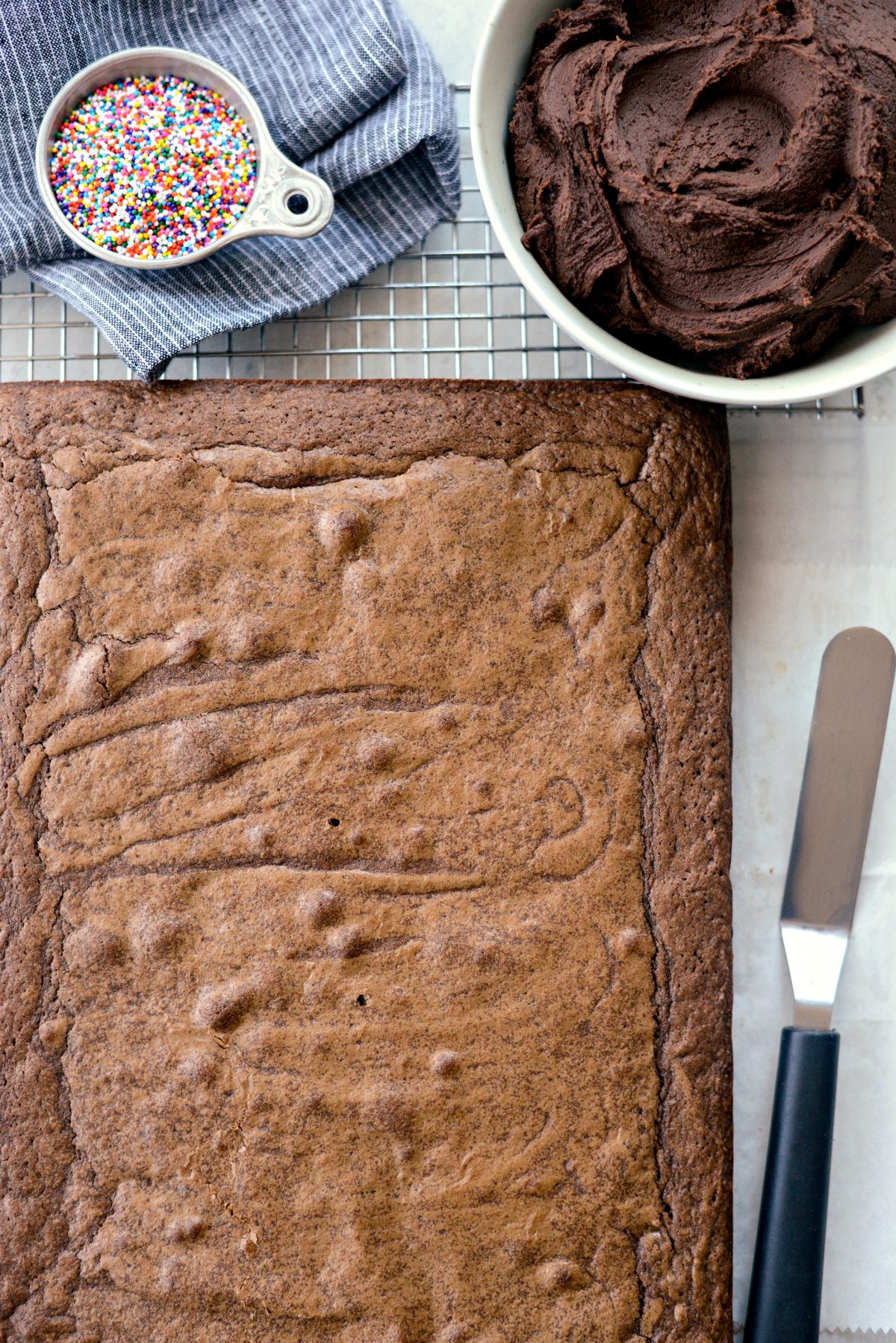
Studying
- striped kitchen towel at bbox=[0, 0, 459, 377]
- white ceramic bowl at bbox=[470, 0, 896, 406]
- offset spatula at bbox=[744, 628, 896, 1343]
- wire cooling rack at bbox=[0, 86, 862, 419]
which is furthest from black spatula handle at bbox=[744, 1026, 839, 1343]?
striped kitchen towel at bbox=[0, 0, 459, 377]

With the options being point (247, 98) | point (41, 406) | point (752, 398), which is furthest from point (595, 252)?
point (41, 406)

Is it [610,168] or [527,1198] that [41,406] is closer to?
[610,168]

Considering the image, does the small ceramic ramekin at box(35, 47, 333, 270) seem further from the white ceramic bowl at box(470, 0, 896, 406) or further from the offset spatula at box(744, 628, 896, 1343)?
the offset spatula at box(744, 628, 896, 1343)

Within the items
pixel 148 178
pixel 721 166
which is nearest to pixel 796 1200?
pixel 721 166

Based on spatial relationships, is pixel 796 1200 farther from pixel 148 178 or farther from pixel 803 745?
pixel 148 178

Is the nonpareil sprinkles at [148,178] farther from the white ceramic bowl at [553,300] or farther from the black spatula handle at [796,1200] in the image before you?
the black spatula handle at [796,1200]

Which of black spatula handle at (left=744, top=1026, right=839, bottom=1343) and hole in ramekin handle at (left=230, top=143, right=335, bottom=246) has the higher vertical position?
hole in ramekin handle at (left=230, top=143, right=335, bottom=246)

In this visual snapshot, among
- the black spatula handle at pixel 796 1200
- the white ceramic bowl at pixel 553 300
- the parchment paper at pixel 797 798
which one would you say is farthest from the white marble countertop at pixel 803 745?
the white ceramic bowl at pixel 553 300
